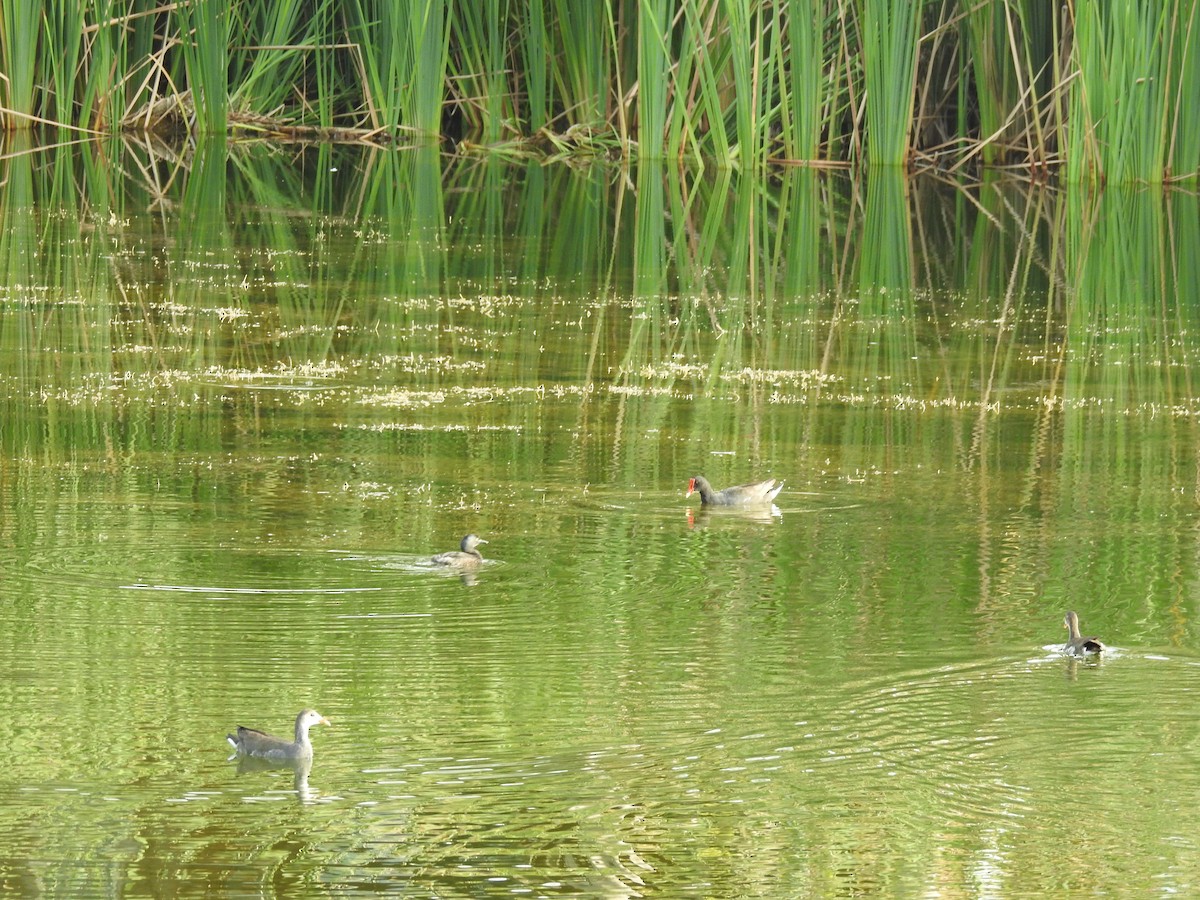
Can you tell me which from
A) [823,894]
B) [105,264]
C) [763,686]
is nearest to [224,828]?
[823,894]

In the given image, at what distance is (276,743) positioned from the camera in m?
5.55

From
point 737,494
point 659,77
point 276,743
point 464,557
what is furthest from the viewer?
point 659,77

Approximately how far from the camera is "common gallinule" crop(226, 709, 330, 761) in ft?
18.2

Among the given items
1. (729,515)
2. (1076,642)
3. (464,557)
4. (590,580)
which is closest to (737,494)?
(729,515)

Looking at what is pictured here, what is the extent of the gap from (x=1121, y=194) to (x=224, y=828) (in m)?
→ 17.3

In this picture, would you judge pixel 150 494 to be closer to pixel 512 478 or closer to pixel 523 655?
pixel 512 478

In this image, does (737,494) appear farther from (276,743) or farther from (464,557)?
(276,743)

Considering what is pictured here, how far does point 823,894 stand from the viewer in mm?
4957

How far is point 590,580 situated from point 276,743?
2200 mm

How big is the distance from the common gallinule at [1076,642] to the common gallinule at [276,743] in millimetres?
2371

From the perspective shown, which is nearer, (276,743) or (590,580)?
(276,743)

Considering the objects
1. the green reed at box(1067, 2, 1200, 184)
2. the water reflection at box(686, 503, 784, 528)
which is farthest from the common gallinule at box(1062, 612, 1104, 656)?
the green reed at box(1067, 2, 1200, 184)

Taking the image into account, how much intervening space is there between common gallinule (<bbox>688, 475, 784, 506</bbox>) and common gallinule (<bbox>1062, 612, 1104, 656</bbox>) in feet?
6.52

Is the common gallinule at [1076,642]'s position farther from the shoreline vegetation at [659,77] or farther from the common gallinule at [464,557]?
the shoreline vegetation at [659,77]
